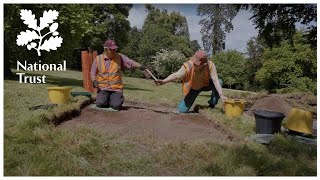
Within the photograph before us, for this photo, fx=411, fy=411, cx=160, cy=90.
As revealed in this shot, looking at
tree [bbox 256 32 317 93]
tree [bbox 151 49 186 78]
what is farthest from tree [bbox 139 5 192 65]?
tree [bbox 256 32 317 93]

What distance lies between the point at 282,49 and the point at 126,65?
2118 cm

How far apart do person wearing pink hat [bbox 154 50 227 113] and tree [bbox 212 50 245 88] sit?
2814 centimetres

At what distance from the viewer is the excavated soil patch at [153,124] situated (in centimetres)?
605

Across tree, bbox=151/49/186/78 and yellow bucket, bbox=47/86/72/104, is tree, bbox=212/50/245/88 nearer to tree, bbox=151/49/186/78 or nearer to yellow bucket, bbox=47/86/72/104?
tree, bbox=151/49/186/78

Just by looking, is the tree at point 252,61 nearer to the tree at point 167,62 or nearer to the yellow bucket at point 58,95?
the tree at point 167,62

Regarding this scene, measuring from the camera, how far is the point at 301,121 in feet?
20.3

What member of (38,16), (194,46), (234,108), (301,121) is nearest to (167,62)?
(194,46)

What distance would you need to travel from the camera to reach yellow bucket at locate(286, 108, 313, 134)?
6176mm

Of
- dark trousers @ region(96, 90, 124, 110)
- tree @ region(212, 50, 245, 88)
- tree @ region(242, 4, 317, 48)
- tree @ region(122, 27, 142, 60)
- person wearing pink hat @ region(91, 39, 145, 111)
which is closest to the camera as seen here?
dark trousers @ region(96, 90, 124, 110)

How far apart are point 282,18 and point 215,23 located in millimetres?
11340

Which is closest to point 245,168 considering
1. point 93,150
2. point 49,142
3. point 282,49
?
point 93,150

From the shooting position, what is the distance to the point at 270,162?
14.6ft

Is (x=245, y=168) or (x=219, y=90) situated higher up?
(x=219, y=90)

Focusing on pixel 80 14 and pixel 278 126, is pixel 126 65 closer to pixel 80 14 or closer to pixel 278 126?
pixel 278 126
